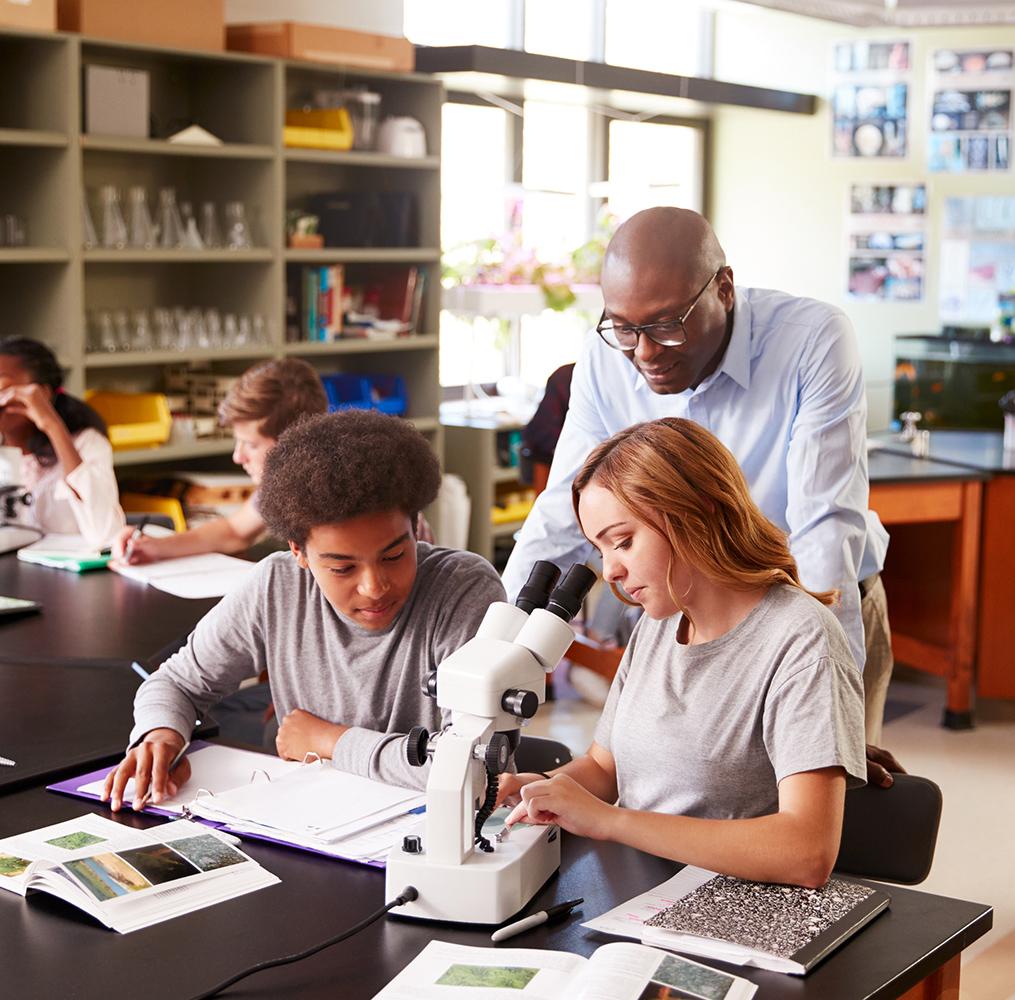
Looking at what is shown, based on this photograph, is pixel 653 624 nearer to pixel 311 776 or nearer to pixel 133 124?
pixel 311 776

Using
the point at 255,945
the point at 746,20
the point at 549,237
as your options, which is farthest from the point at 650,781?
the point at 746,20

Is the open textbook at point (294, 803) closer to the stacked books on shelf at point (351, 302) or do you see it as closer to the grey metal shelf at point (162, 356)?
the grey metal shelf at point (162, 356)

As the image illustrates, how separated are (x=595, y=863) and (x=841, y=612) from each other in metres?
0.82

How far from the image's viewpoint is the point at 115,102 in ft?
14.8

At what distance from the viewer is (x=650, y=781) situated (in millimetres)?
1739

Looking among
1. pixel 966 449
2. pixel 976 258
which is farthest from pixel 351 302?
pixel 976 258

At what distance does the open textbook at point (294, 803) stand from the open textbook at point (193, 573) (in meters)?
1.09

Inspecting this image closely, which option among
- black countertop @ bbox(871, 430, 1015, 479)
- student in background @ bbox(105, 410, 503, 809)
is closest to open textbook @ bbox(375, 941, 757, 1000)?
student in background @ bbox(105, 410, 503, 809)

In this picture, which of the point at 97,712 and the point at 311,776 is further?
the point at 97,712

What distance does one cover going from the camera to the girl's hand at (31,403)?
11.2 ft

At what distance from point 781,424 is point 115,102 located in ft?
9.47

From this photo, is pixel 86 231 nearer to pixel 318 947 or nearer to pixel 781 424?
pixel 781 424

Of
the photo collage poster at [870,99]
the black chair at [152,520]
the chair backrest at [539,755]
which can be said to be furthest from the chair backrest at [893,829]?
the photo collage poster at [870,99]

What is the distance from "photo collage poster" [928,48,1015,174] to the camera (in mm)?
6891
